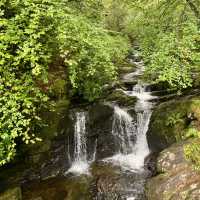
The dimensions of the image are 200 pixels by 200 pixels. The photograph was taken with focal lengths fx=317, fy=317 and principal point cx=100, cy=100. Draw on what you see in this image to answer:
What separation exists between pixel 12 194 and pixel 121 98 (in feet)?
22.3

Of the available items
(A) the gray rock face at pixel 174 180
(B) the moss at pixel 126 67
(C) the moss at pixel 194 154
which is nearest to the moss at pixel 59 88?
(A) the gray rock face at pixel 174 180

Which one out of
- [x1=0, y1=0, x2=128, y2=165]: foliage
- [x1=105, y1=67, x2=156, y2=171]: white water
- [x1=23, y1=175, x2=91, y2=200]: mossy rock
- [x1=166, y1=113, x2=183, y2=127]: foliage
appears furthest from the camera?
[x1=105, y1=67, x2=156, y2=171]: white water

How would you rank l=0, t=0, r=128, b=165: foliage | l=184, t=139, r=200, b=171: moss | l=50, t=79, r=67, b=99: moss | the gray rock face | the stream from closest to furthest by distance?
l=0, t=0, r=128, b=165: foliage
the gray rock face
l=184, t=139, r=200, b=171: moss
the stream
l=50, t=79, r=67, b=99: moss

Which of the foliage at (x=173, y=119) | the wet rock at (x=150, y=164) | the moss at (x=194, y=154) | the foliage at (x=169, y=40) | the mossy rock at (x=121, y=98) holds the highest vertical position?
the foliage at (x=169, y=40)

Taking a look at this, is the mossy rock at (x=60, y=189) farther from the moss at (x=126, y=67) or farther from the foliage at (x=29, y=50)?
the moss at (x=126, y=67)

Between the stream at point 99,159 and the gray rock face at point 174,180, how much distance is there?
969 millimetres

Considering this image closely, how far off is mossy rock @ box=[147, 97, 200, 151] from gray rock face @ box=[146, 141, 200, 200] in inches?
55.7

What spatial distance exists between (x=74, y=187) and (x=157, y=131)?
13.2 ft

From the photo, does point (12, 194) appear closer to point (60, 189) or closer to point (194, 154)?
point (60, 189)

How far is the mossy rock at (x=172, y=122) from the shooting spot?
1126 cm

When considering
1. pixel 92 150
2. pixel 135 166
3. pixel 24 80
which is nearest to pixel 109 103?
pixel 92 150

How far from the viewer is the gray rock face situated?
772 centimetres

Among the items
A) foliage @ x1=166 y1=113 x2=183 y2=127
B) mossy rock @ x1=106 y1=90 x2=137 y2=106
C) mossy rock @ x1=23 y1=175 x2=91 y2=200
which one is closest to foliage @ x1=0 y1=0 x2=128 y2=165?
mossy rock @ x1=23 y1=175 x2=91 y2=200

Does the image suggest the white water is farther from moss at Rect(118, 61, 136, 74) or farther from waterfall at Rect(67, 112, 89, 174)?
moss at Rect(118, 61, 136, 74)
